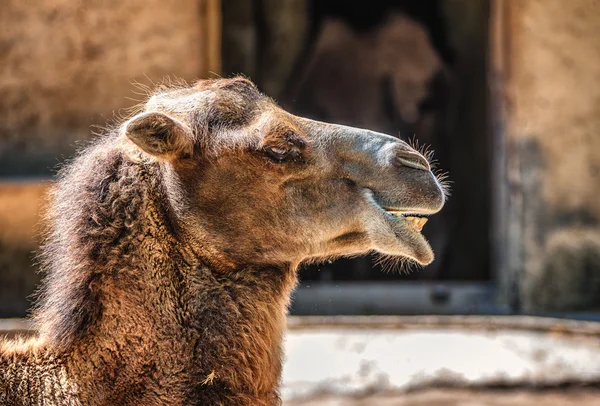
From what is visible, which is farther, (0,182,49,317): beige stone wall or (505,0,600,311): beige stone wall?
(505,0,600,311): beige stone wall

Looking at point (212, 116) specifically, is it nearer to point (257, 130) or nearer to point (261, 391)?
point (257, 130)

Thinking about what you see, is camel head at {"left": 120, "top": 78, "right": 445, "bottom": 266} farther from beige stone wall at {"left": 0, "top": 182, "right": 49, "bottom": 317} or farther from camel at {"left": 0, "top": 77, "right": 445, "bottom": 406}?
beige stone wall at {"left": 0, "top": 182, "right": 49, "bottom": 317}

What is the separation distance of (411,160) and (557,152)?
14.6 feet

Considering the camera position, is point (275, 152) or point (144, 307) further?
point (275, 152)

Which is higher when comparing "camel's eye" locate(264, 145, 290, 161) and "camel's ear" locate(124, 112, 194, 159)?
"camel's ear" locate(124, 112, 194, 159)

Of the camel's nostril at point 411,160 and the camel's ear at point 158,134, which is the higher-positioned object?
the camel's ear at point 158,134

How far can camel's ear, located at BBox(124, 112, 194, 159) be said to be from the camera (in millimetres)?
2600

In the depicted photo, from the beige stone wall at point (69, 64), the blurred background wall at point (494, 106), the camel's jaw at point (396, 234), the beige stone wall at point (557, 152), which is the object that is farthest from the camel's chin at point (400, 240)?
the beige stone wall at point (557, 152)

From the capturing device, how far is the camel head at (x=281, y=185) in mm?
2734

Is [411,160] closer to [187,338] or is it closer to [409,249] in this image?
[409,249]

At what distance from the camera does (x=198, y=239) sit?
2.72 meters

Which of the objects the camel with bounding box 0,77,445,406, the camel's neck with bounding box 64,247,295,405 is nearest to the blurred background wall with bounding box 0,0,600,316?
the camel with bounding box 0,77,445,406

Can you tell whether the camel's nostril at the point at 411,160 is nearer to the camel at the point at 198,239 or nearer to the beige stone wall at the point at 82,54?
the camel at the point at 198,239

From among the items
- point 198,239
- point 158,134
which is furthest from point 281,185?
point 158,134
